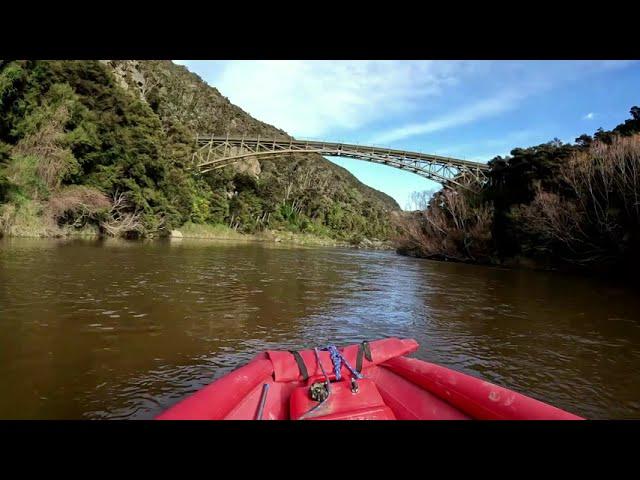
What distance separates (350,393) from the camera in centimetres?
248

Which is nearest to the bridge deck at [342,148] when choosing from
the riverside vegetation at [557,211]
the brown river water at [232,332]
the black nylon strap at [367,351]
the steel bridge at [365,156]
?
the steel bridge at [365,156]

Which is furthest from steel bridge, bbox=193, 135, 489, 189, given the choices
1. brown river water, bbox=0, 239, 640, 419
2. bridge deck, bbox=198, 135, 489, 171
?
brown river water, bbox=0, 239, 640, 419

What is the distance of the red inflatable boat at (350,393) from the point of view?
2.05m

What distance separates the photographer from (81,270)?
9.16 meters

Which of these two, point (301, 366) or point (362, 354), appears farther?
point (362, 354)

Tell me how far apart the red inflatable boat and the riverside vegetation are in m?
16.5

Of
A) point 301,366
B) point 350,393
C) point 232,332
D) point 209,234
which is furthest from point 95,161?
point 350,393

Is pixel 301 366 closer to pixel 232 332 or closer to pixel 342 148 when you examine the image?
pixel 232 332

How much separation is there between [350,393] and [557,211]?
1925cm

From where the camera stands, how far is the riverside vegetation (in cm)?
1577

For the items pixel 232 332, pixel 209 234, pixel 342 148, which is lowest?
pixel 232 332

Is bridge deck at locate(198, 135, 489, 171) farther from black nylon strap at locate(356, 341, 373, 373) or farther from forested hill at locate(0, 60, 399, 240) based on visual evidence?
black nylon strap at locate(356, 341, 373, 373)
